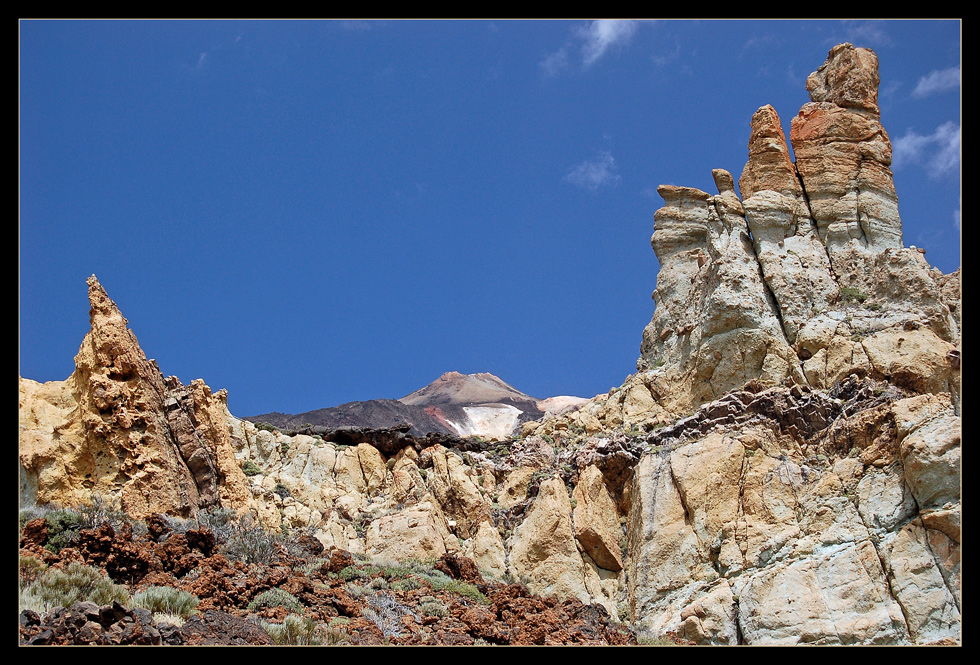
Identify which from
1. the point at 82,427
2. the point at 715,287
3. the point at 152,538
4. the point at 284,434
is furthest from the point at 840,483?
the point at 284,434

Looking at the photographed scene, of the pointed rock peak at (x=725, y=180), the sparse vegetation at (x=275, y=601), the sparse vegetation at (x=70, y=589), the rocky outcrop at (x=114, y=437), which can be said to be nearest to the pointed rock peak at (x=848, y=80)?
the pointed rock peak at (x=725, y=180)

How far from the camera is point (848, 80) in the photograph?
36.3 m

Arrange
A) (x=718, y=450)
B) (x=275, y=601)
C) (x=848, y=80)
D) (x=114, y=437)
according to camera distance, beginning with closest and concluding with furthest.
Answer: (x=275, y=601) < (x=114, y=437) < (x=718, y=450) < (x=848, y=80)

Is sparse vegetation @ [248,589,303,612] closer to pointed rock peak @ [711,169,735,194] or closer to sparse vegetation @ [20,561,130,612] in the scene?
sparse vegetation @ [20,561,130,612]

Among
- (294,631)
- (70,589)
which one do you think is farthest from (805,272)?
(70,589)

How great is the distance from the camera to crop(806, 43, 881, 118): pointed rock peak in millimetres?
36156

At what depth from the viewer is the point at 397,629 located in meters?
14.9

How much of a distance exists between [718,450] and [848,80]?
821 inches

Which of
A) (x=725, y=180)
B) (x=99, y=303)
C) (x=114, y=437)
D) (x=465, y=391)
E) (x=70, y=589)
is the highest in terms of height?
(x=465, y=391)

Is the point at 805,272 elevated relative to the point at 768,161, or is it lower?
lower

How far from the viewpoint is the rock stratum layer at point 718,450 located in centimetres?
1961

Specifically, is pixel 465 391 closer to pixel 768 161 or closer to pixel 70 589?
pixel 768 161

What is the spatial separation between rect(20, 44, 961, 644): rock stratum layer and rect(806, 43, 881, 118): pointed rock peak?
12cm

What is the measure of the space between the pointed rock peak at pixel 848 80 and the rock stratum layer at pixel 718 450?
12 centimetres
